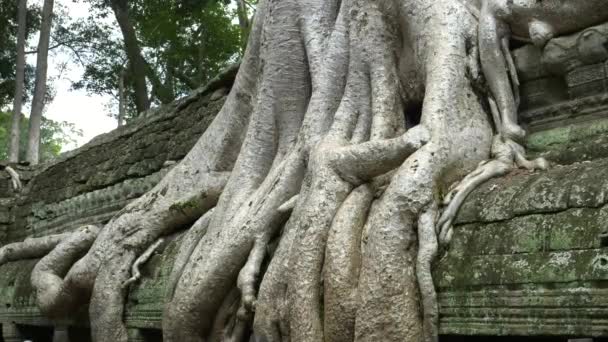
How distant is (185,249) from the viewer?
14.2ft

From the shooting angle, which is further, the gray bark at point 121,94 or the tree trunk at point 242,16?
the gray bark at point 121,94

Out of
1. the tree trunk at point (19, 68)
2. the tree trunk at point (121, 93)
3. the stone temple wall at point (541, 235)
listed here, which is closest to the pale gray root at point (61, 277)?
the stone temple wall at point (541, 235)

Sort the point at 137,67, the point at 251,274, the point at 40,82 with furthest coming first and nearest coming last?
1. the point at 40,82
2. the point at 137,67
3. the point at 251,274

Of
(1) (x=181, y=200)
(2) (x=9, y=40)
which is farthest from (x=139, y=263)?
(2) (x=9, y=40)

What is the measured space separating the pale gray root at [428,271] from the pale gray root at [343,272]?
276mm

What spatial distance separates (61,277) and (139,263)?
1.06 metres

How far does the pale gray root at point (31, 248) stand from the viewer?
6.09 meters

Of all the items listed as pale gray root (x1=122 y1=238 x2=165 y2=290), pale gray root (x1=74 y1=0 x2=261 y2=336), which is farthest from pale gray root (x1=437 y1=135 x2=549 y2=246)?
pale gray root (x1=122 y1=238 x2=165 y2=290)

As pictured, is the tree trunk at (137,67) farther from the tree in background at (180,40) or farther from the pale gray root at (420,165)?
the pale gray root at (420,165)

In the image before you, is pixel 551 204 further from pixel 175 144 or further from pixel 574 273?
pixel 175 144

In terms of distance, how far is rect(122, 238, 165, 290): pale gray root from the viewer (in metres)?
4.61

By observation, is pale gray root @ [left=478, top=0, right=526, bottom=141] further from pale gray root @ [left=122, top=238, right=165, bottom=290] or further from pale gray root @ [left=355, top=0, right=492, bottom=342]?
pale gray root @ [left=122, top=238, right=165, bottom=290]

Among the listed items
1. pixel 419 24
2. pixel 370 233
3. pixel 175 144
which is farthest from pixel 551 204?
pixel 175 144

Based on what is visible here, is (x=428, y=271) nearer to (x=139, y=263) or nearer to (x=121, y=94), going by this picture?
(x=139, y=263)
